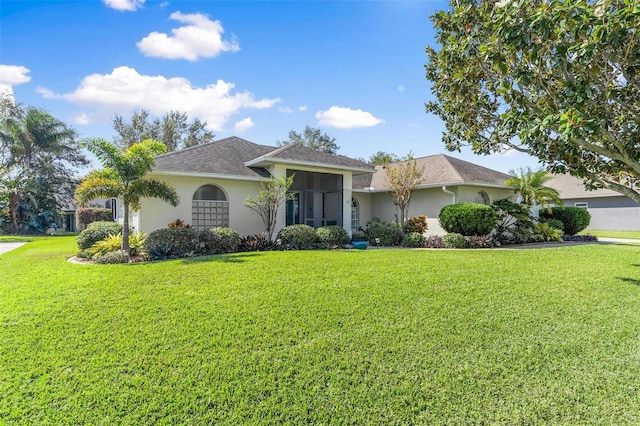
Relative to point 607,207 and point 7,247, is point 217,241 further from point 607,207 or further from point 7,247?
point 607,207

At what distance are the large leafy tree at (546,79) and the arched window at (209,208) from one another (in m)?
10.0

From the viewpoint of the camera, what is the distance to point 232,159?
17.2m

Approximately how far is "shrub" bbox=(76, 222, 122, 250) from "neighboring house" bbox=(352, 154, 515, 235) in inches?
499

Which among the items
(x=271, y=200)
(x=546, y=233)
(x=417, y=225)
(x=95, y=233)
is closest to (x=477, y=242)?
(x=417, y=225)

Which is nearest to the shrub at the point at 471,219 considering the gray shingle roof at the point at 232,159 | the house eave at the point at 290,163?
the gray shingle roof at the point at 232,159

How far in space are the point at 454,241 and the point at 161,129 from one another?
38.4 m

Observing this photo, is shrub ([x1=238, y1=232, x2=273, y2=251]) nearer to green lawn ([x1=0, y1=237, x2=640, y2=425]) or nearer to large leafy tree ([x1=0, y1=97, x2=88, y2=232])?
green lawn ([x1=0, y1=237, x2=640, y2=425])

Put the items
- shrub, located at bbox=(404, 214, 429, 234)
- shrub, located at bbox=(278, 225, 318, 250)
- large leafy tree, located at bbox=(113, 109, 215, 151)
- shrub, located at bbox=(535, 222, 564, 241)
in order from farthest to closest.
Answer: large leafy tree, located at bbox=(113, 109, 215, 151) → shrub, located at bbox=(535, 222, 564, 241) → shrub, located at bbox=(404, 214, 429, 234) → shrub, located at bbox=(278, 225, 318, 250)

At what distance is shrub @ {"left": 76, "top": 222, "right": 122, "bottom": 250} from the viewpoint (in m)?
13.6

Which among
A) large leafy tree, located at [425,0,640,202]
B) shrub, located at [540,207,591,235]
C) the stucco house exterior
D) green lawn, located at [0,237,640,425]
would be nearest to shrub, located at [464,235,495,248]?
the stucco house exterior

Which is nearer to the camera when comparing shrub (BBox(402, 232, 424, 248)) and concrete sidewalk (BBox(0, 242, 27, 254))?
shrub (BBox(402, 232, 424, 248))

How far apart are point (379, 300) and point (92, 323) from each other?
17.3 feet

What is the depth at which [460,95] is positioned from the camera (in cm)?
899

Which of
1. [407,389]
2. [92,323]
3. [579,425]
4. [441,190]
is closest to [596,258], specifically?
[441,190]
